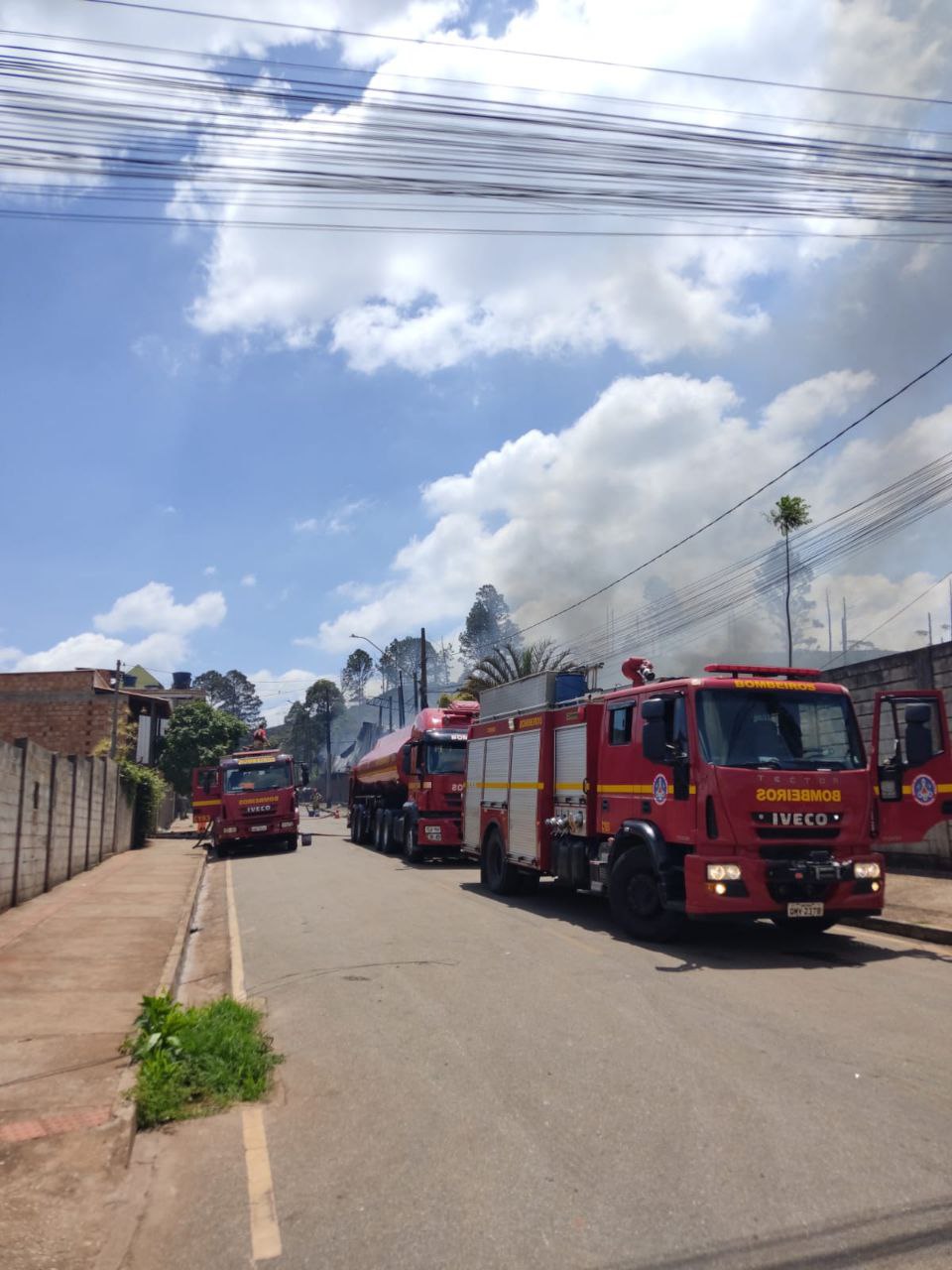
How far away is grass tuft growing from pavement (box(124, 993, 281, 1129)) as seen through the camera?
574 cm

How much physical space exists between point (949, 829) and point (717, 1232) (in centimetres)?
1201

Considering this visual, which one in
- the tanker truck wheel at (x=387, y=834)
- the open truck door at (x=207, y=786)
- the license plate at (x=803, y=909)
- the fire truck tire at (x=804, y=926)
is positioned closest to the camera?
the license plate at (x=803, y=909)

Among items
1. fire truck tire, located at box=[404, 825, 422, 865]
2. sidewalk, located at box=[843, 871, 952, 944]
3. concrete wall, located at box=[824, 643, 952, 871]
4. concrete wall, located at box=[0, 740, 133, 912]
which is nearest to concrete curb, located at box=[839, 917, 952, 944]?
sidewalk, located at box=[843, 871, 952, 944]

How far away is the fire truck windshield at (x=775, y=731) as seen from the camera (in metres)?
9.84

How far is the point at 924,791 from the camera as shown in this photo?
10.2 metres

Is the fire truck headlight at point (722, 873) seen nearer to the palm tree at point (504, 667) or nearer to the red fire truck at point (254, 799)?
the red fire truck at point (254, 799)

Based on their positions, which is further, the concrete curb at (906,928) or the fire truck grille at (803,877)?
the concrete curb at (906,928)

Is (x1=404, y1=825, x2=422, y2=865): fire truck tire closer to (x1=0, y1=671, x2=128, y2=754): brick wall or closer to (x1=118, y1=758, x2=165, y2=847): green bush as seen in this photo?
(x1=118, y1=758, x2=165, y2=847): green bush

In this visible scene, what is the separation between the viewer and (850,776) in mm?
9891

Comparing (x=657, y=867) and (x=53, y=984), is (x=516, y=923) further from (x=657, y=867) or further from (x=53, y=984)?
(x=53, y=984)

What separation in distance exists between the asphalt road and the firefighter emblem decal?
1473 millimetres

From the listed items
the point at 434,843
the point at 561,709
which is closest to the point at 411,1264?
the point at 561,709

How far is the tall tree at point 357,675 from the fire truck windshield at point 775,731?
12270 cm

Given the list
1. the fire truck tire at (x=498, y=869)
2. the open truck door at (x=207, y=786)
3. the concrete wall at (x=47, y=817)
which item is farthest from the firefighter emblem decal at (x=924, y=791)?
the open truck door at (x=207, y=786)
